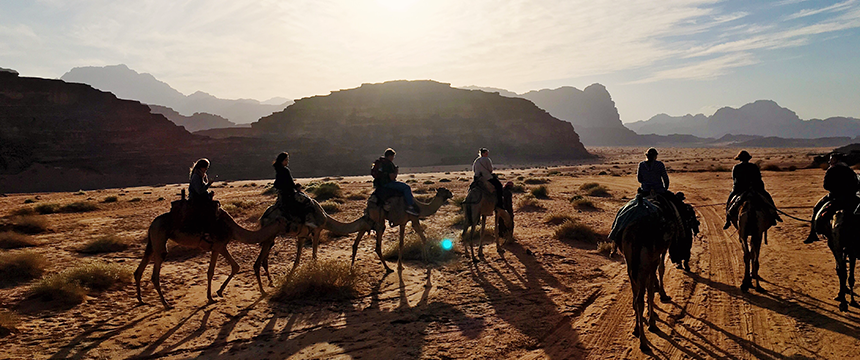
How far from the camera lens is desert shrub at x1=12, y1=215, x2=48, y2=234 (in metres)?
13.4

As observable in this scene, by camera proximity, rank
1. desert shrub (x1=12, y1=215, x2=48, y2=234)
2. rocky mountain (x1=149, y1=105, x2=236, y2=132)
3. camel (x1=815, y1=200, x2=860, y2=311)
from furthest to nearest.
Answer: rocky mountain (x1=149, y1=105, x2=236, y2=132), desert shrub (x1=12, y1=215, x2=48, y2=234), camel (x1=815, y1=200, x2=860, y2=311)

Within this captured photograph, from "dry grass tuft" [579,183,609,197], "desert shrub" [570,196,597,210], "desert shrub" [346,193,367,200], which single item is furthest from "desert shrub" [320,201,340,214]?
"dry grass tuft" [579,183,609,197]

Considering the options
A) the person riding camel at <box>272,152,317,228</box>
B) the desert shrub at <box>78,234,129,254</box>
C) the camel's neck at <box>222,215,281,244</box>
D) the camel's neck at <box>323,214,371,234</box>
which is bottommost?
the desert shrub at <box>78,234,129,254</box>

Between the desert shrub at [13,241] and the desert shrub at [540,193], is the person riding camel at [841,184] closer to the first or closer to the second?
the desert shrub at [540,193]

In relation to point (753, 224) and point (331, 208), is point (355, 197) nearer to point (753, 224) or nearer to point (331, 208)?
point (331, 208)

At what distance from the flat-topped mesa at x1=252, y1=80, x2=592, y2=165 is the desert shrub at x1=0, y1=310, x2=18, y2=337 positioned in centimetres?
7223

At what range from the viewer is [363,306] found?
7613 millimetres

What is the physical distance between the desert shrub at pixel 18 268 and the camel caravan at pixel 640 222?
321 cm

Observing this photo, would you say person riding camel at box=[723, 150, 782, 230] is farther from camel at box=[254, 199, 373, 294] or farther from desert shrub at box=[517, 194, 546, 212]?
desert shrub at box=[517, 194, 546, 212]

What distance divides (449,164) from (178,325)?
7671 cm

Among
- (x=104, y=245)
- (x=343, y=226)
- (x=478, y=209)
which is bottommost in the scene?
(x=104, y=245)

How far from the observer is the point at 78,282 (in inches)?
301

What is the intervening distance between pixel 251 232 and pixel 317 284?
162 centimetres

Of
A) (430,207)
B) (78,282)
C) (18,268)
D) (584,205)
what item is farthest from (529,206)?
(18,268)
